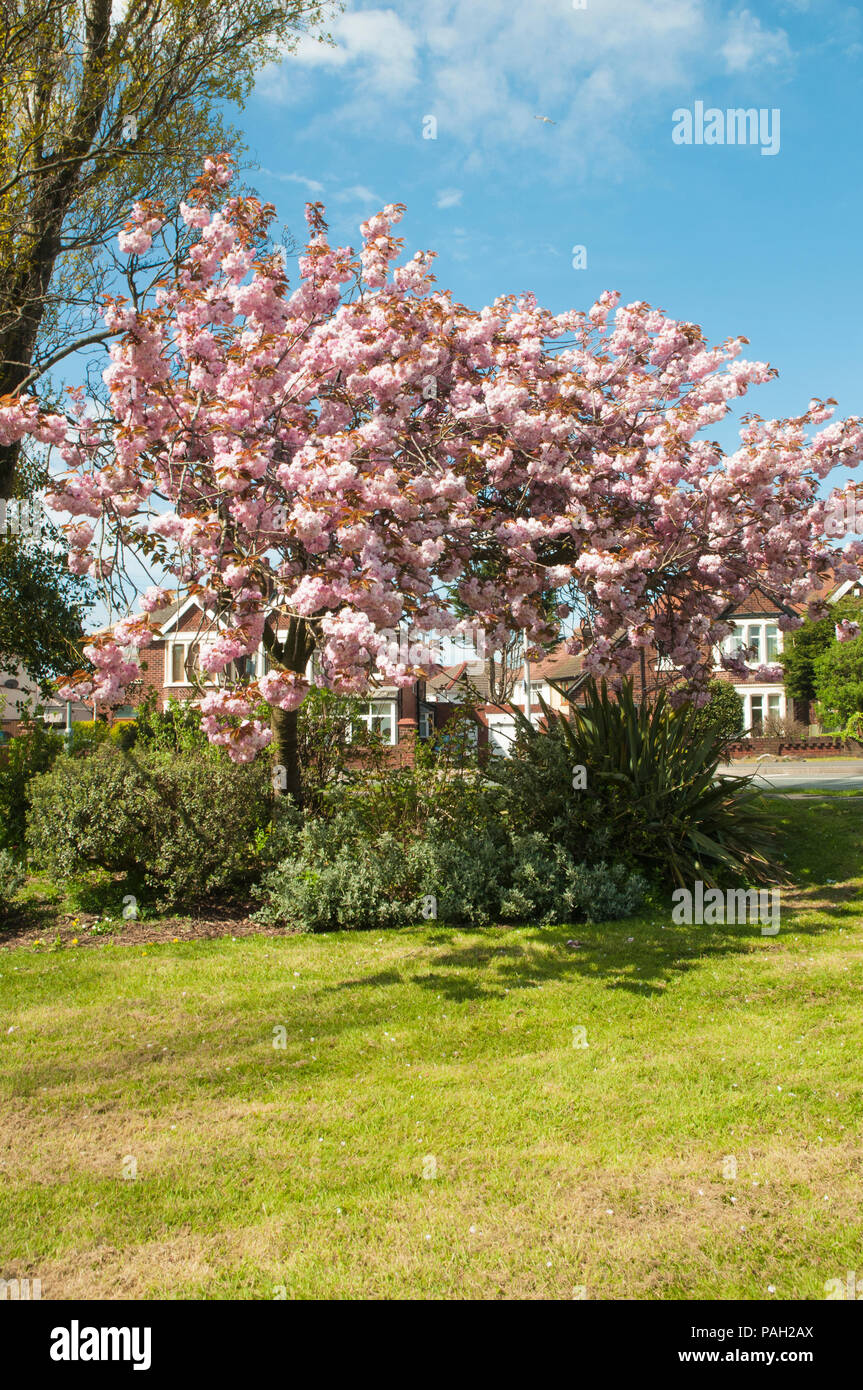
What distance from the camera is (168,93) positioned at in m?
11.4

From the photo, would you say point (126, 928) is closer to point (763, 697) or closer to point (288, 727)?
point (288, 727)

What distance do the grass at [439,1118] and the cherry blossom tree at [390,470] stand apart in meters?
1.91

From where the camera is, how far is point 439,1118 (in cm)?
444

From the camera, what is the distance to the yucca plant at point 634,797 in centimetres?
868

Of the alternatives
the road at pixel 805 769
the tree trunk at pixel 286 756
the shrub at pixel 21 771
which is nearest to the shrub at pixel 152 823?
the tree trunk at pixel 286 756

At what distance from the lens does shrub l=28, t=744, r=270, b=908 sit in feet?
27.5

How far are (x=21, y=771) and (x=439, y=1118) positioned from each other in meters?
8.27

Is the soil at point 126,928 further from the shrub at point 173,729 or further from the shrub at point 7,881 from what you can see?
the shrub at point 173,729

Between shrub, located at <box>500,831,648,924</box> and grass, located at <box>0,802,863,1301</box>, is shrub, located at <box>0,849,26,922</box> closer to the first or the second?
grass, located at <box>0,802,863,1301</box>

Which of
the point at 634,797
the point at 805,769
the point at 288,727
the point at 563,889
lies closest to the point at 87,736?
the point at 288,727
